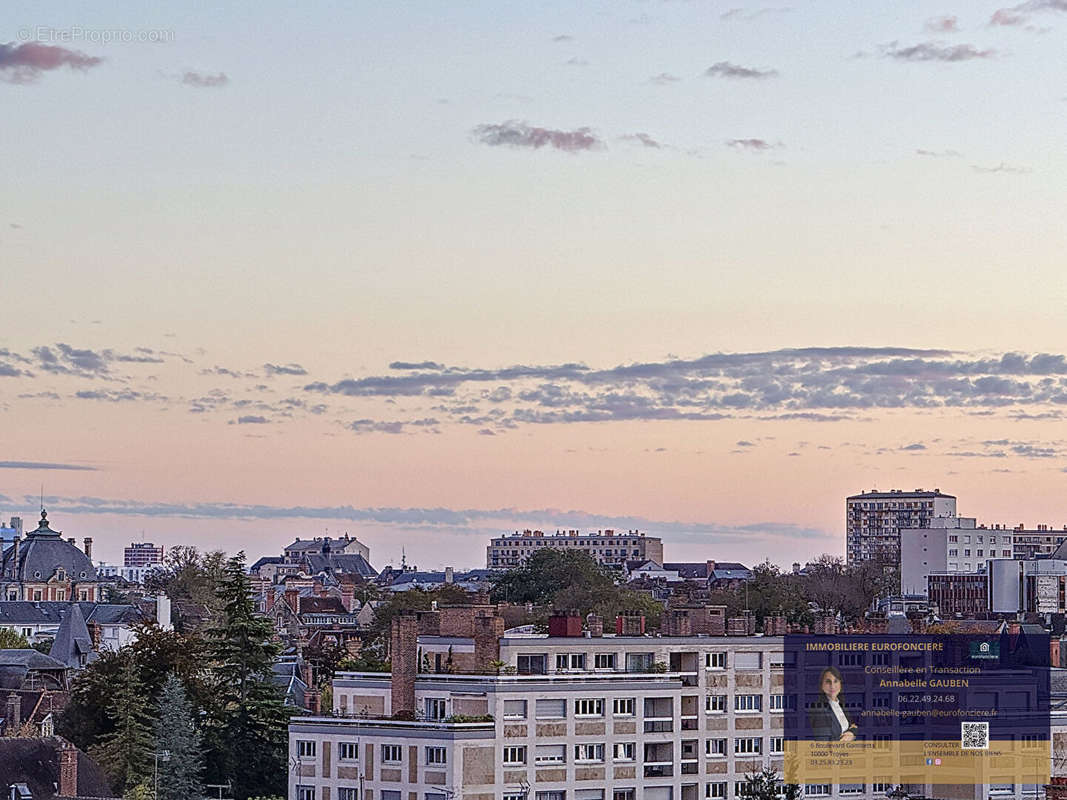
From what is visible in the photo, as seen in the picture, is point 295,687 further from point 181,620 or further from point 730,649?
point 181,620

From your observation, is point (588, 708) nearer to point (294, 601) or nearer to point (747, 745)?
point (747, 745)

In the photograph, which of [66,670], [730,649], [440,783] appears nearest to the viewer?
[440,783]

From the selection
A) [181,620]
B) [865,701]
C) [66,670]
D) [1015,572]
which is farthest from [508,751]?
[1015,572]

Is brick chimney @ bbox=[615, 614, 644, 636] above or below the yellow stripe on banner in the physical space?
above

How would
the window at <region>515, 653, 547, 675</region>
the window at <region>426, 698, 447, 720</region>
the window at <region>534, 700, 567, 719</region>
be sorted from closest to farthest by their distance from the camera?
1. the window at <region>426, 698, 447, 720</region>
2. the window at <region>534, 700, 567, 719</region>
3. the window at <region>515, 653, 547, 675</region>

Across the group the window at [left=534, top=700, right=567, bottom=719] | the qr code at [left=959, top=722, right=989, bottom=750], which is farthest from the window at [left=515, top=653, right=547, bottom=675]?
the qr code at [left=959, top=722, right=989, bottom=750]

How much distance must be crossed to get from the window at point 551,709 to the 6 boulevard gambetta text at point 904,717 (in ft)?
38.3

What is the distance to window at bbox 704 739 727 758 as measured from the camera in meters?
82.1

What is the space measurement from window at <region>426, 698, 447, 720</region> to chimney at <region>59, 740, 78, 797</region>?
15138 mm

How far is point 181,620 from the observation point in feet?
505

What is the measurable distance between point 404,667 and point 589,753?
7674 millimetres

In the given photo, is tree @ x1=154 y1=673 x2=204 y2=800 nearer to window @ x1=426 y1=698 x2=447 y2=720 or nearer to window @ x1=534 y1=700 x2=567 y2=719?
window @ x1=426 y1=698 x2=447 y2=720

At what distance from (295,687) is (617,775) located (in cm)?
3297

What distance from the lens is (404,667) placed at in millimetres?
76062
